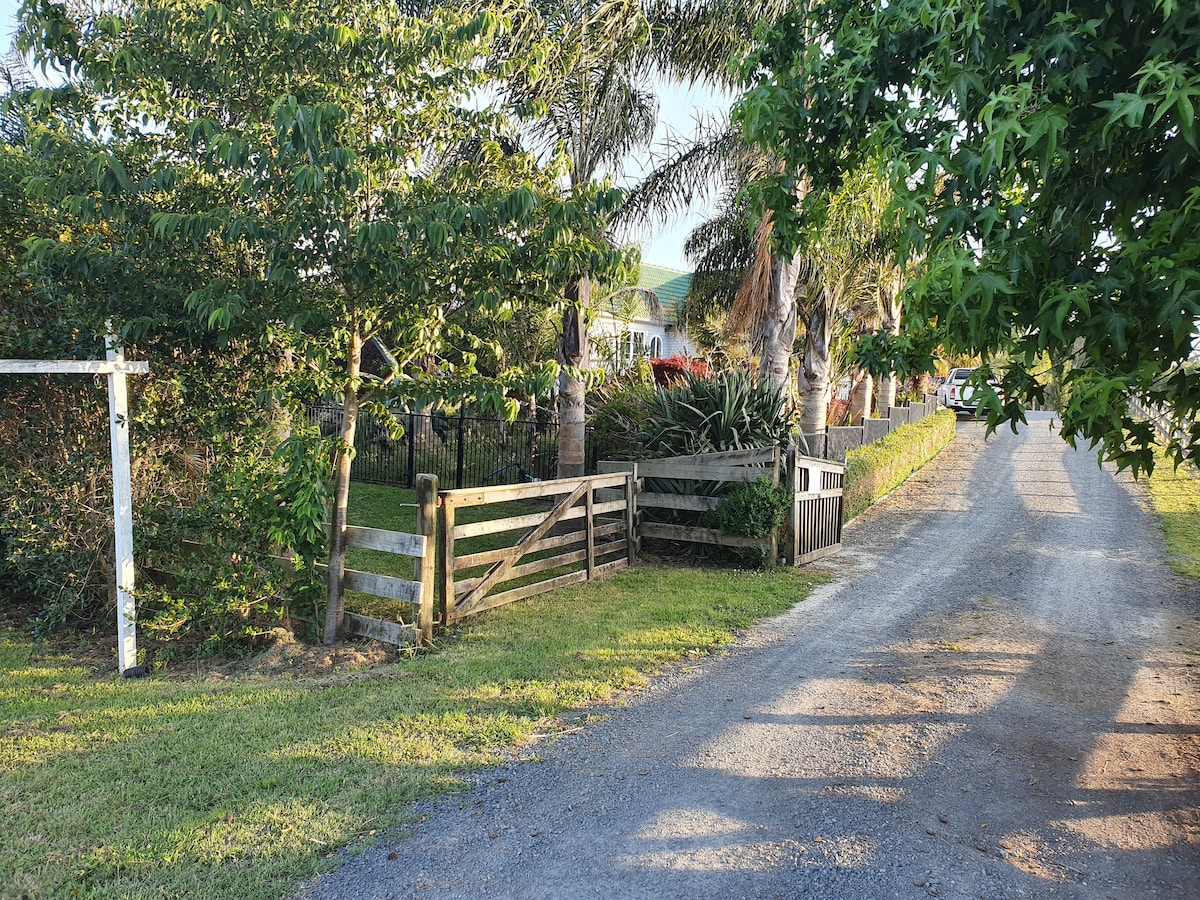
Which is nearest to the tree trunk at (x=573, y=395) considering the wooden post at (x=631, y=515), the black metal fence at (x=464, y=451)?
the wooden post at (x=631, y=515)

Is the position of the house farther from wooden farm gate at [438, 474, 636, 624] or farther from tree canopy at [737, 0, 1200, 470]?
tree canopy at [737, 0, 1200, 470]

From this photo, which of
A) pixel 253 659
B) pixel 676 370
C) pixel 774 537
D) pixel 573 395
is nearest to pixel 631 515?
pixel 774 537

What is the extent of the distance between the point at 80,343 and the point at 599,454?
7.50 meters

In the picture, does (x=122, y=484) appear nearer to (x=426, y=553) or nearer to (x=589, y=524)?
(x=426, y=553)

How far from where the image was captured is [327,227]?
606 centimetres

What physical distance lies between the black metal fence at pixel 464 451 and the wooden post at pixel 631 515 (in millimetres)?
4675

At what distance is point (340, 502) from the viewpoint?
7203 mm

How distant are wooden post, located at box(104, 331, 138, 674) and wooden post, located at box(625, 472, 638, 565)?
5.53 metres

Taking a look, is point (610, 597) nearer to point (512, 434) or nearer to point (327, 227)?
point (327, 227)

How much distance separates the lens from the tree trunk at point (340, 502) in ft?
22.9

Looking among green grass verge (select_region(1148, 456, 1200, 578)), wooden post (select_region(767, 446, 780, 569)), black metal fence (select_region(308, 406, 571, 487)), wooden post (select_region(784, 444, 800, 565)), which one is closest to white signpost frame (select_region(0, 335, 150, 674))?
wooden post (select_region(767, 446, 780, 569))

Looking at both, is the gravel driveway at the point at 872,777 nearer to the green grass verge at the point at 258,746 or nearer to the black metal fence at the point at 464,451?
the green grass verge at the point at 258,746

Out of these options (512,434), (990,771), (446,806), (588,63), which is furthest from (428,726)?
(512,434)

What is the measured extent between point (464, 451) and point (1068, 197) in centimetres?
1318
